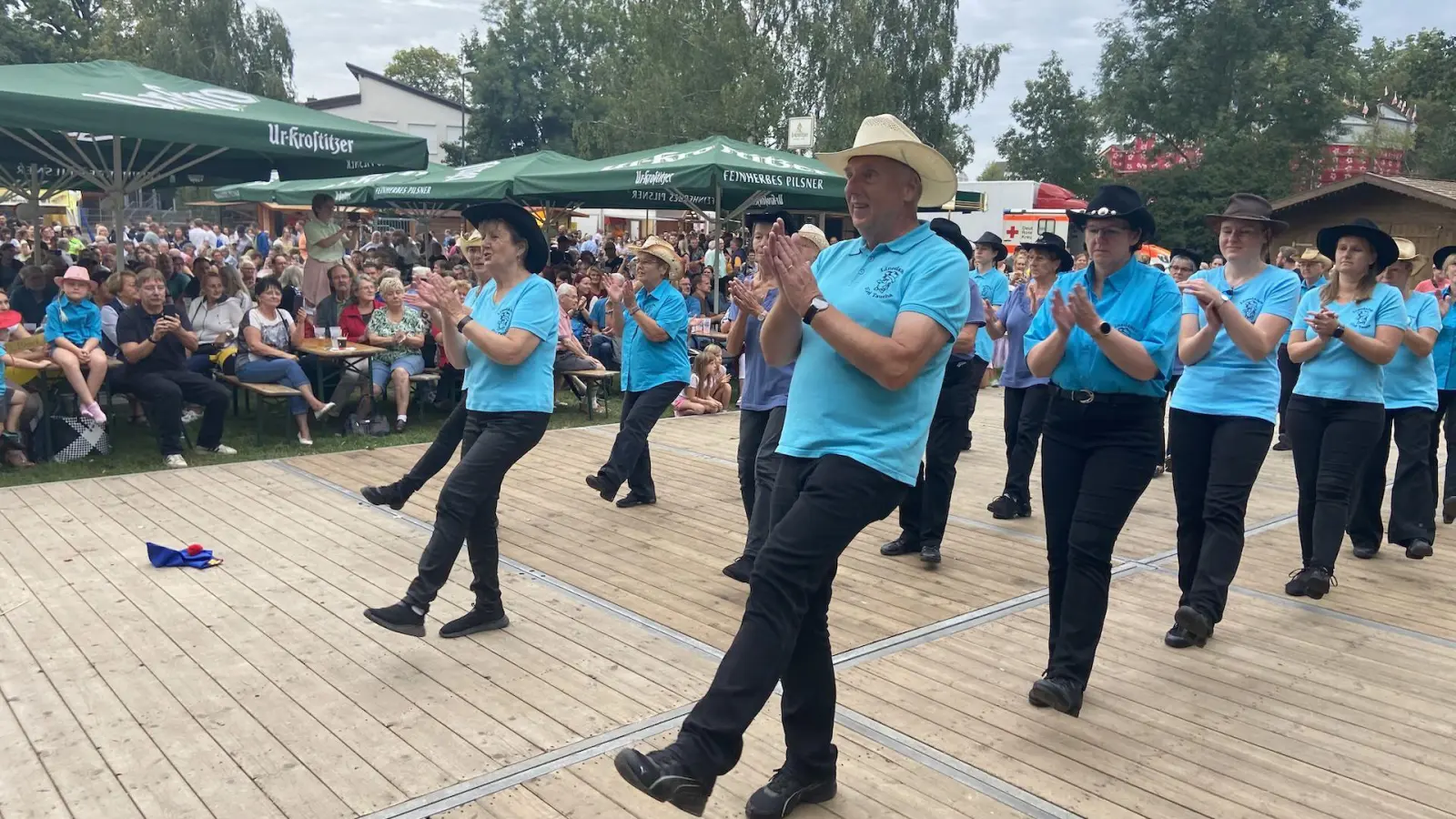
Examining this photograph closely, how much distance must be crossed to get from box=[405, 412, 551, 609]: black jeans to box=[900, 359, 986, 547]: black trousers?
230 centimetres

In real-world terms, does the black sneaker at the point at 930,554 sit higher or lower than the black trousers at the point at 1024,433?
lower

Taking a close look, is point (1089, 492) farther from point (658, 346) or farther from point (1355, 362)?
point (658, 346)

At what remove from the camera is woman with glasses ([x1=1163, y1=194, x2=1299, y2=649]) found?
4402 mm

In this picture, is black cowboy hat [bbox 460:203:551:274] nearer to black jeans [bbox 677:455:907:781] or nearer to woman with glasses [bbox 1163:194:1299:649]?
black jeans [bbox 677:455:907:781]

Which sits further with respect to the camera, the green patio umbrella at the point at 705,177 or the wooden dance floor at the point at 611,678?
the green patio umbrella at the point at 705,177

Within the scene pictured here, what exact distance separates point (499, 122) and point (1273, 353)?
204ft

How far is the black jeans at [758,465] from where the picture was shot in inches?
171

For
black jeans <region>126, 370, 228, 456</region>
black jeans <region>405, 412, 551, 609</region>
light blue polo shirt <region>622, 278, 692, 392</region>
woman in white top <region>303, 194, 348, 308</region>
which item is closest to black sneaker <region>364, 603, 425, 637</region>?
black jeans <region>405, 412, 551, 609</region>

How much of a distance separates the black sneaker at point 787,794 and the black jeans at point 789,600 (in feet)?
0.94

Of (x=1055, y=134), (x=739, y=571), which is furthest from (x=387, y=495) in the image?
(x=1055, y=134)

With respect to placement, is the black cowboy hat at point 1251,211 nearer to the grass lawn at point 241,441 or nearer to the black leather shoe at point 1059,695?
the black leather shoe at point 1059,695

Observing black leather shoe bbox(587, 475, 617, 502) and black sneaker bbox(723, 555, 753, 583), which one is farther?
black leather shoe bbox(587, 475, 617, 502)

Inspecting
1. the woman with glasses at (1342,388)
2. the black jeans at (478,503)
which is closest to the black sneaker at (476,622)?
the black jeans at (478,503)

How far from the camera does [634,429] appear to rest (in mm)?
6531
